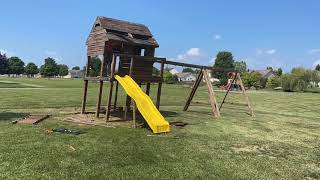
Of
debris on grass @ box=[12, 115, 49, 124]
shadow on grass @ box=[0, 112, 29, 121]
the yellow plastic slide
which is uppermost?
the yellow plastic slide

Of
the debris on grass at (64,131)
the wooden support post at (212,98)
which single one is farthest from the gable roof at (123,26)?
the debris on grass at (64,131)

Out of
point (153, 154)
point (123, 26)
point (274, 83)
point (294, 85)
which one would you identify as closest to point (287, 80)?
point (294, 85)

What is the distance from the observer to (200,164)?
32.3 ft

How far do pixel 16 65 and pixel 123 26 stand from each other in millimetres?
158647

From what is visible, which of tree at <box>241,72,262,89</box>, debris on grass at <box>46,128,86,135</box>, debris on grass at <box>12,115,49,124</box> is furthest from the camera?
tree at <box>241,72,262,89</box>

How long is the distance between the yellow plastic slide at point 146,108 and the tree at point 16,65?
15467 cm

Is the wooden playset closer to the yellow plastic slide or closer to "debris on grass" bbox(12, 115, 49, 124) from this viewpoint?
the yellow plastic slide

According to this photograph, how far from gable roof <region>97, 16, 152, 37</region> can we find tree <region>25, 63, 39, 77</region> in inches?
6601

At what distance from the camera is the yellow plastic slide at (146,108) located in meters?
14.1

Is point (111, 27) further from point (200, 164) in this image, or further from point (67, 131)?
point (200, 164)

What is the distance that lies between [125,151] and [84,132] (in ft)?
10.5

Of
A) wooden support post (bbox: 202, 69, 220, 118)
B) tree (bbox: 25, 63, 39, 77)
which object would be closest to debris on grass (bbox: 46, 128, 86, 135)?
wooden support post (bbox: 202, 69, 220, 118)

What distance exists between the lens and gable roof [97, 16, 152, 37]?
1861 cm

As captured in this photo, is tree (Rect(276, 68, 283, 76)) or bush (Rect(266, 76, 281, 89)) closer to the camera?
bush (Rect(266, 76, 281, 89))
